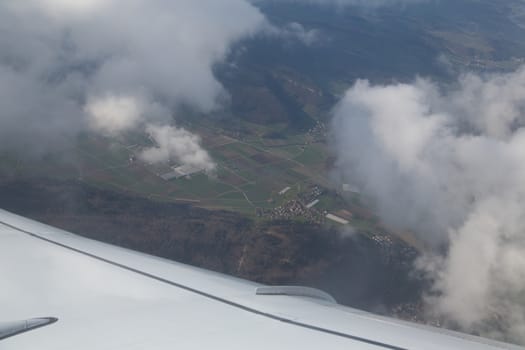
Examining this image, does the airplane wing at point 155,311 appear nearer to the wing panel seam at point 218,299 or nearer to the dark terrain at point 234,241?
the wing panel seam at point 218,299

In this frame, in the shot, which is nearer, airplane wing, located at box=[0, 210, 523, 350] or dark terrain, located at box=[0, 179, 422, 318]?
airplane wing, located at box=[0, 210, 523, 350]

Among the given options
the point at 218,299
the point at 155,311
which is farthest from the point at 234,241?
the point at 155,311

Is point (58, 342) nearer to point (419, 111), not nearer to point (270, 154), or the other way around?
point (270, 154)

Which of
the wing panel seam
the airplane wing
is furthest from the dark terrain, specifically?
the airplane wing

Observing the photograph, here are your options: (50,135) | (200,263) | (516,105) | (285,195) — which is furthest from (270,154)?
(516,105)

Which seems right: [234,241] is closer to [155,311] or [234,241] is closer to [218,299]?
[218,299]

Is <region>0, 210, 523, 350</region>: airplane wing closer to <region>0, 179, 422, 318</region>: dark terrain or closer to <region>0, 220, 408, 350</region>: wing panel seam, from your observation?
<region>0, 220, 408, 350</region>: wing panel seam

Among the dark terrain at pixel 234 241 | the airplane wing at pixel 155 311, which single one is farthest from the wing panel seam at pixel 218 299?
the dark terrain at pixel 234 241
